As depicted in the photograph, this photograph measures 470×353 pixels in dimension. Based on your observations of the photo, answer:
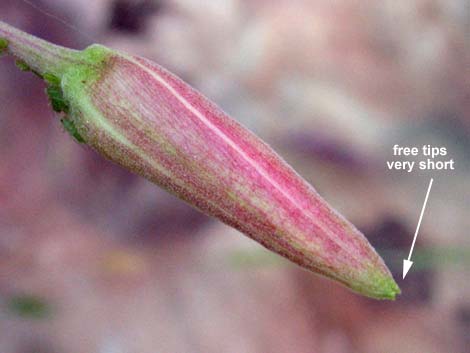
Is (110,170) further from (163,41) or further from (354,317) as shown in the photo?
(354,317)

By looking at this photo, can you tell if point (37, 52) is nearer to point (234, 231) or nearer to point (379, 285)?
point (379, 285)

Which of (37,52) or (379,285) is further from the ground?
(37,52)

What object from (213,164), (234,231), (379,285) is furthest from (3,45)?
(234,231)

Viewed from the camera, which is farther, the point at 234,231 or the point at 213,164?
the point at 234,231

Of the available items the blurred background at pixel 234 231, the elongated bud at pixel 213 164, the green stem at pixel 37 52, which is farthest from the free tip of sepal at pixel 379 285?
the blurred background at pixel 234 231

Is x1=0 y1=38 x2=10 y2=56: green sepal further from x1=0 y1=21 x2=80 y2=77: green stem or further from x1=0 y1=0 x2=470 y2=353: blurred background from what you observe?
x1=0 y1=0 x2=470 y2=353: blurred background

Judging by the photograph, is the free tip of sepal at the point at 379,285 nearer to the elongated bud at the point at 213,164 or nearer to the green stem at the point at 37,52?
the elongated bud at the point at 213,164

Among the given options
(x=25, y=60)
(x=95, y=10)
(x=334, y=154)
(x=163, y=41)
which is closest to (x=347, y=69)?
(x=334, y=154)

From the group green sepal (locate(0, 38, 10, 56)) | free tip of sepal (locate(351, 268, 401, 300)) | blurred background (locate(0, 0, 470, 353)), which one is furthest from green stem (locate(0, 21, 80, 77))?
blurred background (locate(0, 0, 470, 353))

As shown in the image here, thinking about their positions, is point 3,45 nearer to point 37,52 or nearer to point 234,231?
point 37,52
